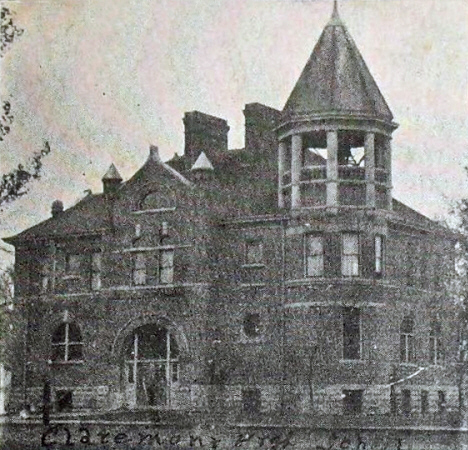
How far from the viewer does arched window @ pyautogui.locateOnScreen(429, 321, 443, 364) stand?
99.1 ft

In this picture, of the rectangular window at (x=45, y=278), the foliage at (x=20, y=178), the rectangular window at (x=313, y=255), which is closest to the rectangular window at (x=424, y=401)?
the rectangular window at (x=313, y=255)

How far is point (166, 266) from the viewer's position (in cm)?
3294

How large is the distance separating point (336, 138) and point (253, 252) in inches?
155

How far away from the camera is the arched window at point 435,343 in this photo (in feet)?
99.1

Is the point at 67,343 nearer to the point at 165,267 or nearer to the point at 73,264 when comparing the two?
the point at 73,264

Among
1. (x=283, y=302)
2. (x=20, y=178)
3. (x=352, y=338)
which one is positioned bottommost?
(x=352, y=338)

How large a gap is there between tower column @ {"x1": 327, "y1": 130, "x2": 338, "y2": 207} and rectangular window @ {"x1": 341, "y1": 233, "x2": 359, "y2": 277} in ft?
3.24

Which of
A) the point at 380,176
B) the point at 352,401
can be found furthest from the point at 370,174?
the point at 352,401

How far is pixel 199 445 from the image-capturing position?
2425cm

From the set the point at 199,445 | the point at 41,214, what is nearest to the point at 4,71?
the point at 41,214

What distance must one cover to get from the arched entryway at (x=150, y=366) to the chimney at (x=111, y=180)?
152 inches

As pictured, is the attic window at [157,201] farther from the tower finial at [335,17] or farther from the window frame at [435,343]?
the tower finial at [335,17]

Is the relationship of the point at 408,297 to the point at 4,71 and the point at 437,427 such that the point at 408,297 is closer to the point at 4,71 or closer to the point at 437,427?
the point at 437,427

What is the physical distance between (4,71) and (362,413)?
13391mm
